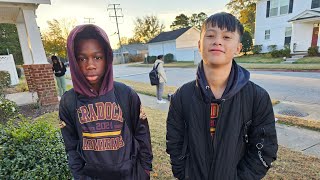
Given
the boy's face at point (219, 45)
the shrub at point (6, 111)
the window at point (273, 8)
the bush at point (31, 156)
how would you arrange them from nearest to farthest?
the boy's face at point (219, 45), the bush at point (31, 156), the shrub at point (6, 111), the window at point (273, 8)

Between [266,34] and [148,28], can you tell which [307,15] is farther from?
[148,28]

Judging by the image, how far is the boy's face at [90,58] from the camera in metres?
1.56

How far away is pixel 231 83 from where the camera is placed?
1.48 meters

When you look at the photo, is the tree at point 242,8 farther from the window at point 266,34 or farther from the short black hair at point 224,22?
the short black hair at point 224,22

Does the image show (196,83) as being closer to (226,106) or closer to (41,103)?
(226,106)

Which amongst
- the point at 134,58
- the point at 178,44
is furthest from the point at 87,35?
the point at 134,58

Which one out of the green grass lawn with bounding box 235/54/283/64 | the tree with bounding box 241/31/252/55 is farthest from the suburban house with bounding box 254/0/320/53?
the green grass lawn with bounding box 235/54/283/64

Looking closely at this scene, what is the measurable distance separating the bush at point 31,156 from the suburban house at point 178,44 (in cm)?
2804

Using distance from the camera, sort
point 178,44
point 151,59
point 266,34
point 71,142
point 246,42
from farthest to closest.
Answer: point 151,59 → point 178,44 → point 246,42 → point 266,34 → point 71,142

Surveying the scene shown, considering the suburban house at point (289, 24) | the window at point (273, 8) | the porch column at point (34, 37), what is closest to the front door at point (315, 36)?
the suburban house at point (289, 24)

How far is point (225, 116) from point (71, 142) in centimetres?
116

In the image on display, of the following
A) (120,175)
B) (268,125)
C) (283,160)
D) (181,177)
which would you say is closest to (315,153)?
(283,160)

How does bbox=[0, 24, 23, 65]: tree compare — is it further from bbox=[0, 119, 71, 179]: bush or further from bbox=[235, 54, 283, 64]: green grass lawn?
bbox=[0, 119, 71, 179]: bush

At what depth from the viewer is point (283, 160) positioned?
302 centimetres
